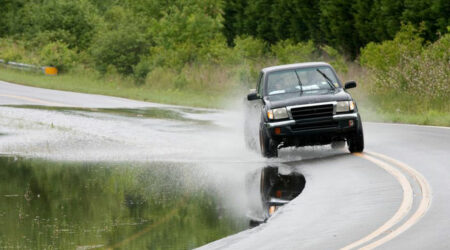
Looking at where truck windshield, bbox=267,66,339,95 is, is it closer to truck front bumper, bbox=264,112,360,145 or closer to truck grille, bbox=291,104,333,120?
truck grille, bbox=291,104,333,120

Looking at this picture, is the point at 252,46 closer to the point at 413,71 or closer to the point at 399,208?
the point at 413,71

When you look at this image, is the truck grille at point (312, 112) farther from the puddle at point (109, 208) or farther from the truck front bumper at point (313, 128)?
the puddle at point (109, 208)

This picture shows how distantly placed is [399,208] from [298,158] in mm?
5920

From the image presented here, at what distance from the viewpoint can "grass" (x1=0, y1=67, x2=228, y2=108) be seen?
3416cm

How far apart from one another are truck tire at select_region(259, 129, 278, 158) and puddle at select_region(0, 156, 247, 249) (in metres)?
1.34

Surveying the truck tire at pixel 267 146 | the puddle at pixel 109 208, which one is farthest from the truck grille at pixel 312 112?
the puddle at pixel 109 208

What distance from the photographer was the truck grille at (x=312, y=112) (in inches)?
651

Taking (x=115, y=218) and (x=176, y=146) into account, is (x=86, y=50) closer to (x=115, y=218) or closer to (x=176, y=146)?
(x=176, y=146)

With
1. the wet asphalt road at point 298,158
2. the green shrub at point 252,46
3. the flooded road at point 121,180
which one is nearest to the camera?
the wet asphalt road at point 298,158

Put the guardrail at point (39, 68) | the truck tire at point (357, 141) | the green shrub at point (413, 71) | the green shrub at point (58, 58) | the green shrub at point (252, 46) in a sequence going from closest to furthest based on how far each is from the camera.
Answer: the truck tire at point (357, 141) → the green shrub at point (413, 71) → the green shrub at point (252, 46) → the guardrail at point (39, 68) → the green shrub at point (58, 58)

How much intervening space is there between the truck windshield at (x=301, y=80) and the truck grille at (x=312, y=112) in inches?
41.3

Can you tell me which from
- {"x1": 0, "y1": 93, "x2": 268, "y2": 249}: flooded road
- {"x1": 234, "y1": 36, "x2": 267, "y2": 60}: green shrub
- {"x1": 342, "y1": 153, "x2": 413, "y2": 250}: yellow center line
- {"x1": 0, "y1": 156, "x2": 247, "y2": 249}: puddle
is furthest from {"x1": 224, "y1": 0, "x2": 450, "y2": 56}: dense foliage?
{"x1": 0, "y1": 156, "x2": 247, "y2": 249}: puddle

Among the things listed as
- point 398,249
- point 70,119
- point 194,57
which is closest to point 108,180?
point 398,249

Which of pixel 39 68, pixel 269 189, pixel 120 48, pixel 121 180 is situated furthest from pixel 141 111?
pixel 39 68
